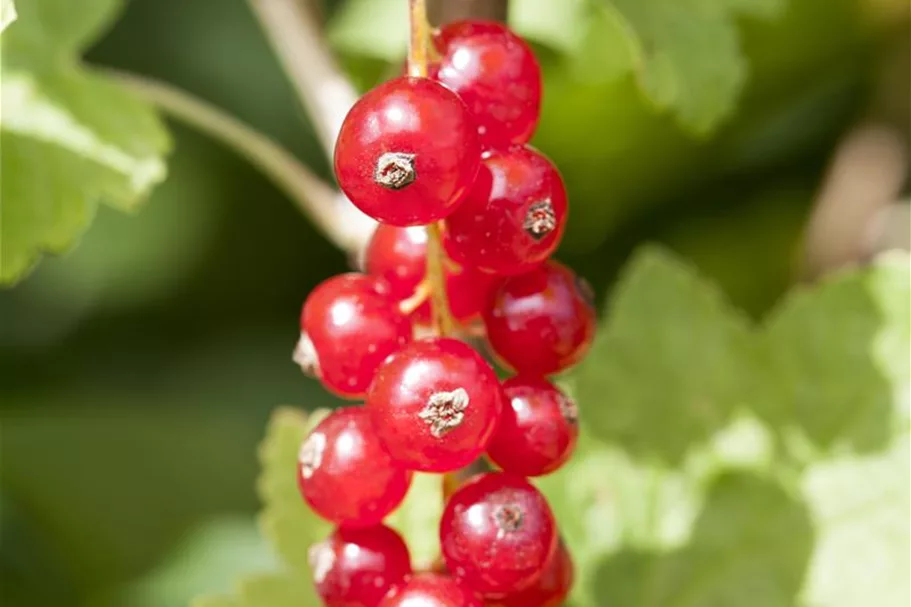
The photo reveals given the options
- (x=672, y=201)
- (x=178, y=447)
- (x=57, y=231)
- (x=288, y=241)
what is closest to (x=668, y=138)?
(x=672, y=201)

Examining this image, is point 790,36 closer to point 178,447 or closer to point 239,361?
point 239,361

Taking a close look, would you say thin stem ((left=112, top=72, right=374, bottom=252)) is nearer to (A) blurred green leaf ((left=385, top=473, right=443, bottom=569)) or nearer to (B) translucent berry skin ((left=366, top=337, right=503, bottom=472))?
(A) blurred green leaf ((left=385, top=473, right=443, bottom=569))

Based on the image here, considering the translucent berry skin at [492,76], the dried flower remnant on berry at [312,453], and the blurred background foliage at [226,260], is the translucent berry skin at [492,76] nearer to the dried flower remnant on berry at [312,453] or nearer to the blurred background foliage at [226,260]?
the dried flower remnant on berry at [312,453]

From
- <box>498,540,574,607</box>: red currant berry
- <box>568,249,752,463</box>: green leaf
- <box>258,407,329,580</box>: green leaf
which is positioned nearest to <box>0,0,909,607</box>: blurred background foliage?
<box>568,249,752,463</box>: green leaf

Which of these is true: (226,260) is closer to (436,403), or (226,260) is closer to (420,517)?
(420,517)

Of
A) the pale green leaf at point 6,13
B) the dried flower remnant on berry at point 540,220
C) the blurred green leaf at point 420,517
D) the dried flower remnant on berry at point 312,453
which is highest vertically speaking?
the pale green leaf at point 6,13

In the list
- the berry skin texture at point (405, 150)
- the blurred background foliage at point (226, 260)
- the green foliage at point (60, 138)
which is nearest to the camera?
the berry skin texture at point (405, 150)

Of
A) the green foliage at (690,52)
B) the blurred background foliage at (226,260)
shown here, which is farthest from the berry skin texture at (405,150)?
the blurred background foliage at (226,260)
